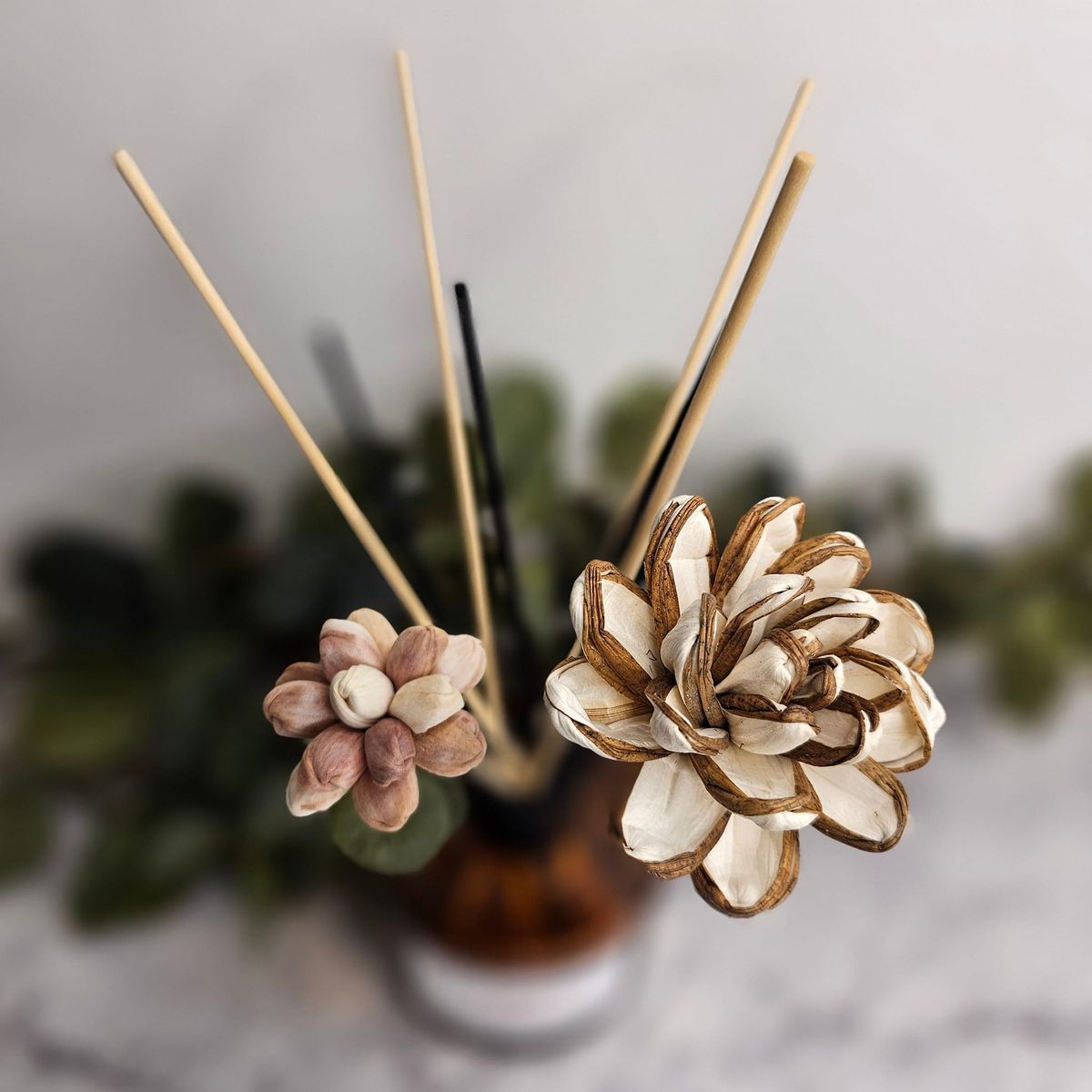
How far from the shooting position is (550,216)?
0.44 m

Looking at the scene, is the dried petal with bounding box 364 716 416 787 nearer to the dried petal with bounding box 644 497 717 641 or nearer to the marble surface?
the dried petal with bounding box 644 497 717 641

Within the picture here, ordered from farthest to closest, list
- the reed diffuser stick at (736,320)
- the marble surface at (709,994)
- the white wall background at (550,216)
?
1. the marble surface at (709,994)
2. the white wall background at (550,216)
3. the reed diffuser stick at (736,320)

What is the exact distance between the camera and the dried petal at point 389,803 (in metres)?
0.22

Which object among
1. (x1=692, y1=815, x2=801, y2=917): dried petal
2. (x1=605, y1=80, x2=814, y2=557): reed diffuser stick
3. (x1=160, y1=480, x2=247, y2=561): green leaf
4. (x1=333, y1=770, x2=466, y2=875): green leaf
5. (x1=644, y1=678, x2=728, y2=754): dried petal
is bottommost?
(x1=160, y1=480, x2=247, y2=561): green leaf

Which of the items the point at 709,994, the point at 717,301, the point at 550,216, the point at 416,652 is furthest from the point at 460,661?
the point at 709,994

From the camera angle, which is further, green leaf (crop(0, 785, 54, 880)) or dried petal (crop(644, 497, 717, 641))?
green leaf (crop(0, 785, 54, 880))

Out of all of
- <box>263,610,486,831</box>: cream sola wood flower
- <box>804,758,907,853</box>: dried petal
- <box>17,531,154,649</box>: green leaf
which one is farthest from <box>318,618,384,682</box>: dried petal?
<box>17,531,154,649</box>: green leaf

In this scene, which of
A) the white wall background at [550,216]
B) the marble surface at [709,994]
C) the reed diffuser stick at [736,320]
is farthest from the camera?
the marble surface at [709,994]

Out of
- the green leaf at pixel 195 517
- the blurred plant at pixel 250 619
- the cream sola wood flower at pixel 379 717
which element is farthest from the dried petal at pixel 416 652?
the green leaf at pixel 195 517

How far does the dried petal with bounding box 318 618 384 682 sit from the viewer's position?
216 mm

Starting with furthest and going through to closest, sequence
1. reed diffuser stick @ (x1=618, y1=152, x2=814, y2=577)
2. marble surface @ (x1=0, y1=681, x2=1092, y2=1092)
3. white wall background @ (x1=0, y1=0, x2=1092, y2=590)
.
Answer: marble surface @ (x1=0, y1=681, x2=1092, y2=1092)
white wall background @ (x1=0, y1=0, x2=1092, y2=590)
reed diffuser stick @ (x1=618, y1=152, x2=814, y2=577)

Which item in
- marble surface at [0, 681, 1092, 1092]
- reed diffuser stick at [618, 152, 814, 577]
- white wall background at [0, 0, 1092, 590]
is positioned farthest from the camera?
marble surface at [0, 681, 1092, 1092]

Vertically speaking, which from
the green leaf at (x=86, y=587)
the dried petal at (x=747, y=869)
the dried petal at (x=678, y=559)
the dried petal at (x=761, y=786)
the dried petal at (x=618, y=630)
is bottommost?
the green leaf at (x=86, y=587)

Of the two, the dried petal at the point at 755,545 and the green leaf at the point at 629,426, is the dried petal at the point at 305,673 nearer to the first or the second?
the dried petal at the point at 755,545
